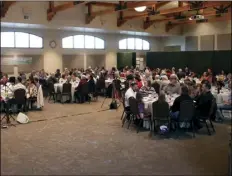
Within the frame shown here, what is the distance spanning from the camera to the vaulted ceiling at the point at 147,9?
13705 millimetres

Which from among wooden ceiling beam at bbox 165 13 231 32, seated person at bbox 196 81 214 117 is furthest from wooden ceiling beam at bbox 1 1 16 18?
wooden ceiling beam at bbox 165 13 231 32

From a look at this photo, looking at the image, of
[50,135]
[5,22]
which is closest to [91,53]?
[5,22]

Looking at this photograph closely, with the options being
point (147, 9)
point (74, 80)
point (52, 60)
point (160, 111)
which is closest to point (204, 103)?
point (160, 111)

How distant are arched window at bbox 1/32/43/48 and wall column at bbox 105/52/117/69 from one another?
4.65 metres

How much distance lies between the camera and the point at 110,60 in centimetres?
1956

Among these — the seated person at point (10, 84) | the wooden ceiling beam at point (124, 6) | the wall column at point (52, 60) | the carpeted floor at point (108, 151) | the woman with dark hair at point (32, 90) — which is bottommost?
the carpeted floor at point (108, 151)

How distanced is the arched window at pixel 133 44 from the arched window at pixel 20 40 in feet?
19.6

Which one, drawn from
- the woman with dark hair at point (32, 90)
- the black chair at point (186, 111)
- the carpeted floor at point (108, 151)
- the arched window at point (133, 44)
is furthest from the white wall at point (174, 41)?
the black chair at point (186, 111)

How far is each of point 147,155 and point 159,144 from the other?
29.4 inches

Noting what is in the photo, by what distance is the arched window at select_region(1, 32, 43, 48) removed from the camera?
49.4 feet

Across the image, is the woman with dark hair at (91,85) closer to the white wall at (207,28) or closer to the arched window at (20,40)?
the arched window at (20,40)

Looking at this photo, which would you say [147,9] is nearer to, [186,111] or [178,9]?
[178,9]

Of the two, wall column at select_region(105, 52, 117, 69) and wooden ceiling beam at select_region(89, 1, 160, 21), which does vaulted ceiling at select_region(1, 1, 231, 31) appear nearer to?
wooden ceiling beam at select_region(89, 1, 160, 21)

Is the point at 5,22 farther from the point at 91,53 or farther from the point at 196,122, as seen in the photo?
the point at 196,122
